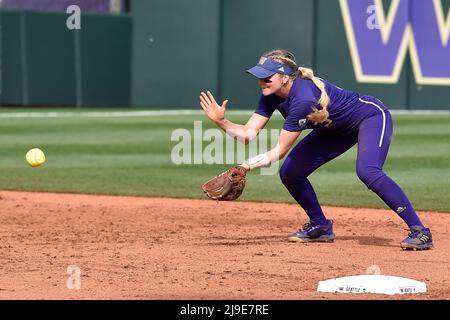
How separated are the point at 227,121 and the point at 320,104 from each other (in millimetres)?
751

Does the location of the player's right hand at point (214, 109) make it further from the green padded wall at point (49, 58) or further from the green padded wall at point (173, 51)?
the green padded wall at point (49, 58)

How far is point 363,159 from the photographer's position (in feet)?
26.3

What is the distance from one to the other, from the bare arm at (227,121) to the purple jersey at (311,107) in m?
0.11

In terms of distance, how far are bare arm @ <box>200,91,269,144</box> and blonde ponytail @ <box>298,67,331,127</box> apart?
1.58ft

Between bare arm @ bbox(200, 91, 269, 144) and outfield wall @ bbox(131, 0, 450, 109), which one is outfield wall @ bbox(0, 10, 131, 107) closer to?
outfield wall @ bbox(131, 0, 450, 109)

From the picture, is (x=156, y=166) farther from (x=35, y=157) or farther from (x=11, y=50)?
(x=11, y=50)

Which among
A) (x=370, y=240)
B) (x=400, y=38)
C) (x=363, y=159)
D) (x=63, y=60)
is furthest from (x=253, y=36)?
(x=363, y=159)

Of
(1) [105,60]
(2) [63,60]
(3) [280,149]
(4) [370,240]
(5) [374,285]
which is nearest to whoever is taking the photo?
(5) [374,285]

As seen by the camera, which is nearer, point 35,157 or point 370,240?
point 370,240

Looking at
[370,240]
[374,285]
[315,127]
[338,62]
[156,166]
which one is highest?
[315,127]

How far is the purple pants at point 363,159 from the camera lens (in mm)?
7992

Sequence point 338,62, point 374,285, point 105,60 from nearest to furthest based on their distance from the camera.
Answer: point 374,285 → point 338,62 → point 105,60

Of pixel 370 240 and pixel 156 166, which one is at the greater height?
pixel 370 240

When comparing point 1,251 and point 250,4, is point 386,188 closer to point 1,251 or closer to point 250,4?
point 1,251
